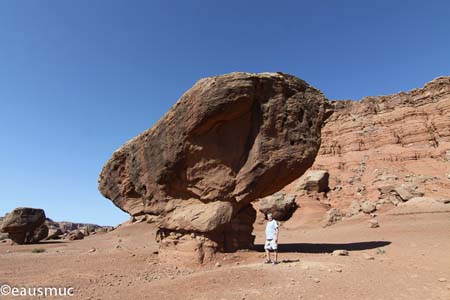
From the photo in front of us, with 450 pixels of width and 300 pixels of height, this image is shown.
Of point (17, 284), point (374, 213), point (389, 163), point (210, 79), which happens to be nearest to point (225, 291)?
point (17, 284)

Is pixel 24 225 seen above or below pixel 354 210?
below

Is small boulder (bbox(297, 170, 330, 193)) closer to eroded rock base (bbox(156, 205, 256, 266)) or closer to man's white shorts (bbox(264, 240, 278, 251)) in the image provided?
eroded rock base (bbox(156, 205, 256, 266))

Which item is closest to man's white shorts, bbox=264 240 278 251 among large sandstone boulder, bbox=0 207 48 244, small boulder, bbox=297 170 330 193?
small boulder, bbox=297 170 330 193

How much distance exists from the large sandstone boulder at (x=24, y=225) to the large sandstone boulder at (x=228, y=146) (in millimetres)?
22615

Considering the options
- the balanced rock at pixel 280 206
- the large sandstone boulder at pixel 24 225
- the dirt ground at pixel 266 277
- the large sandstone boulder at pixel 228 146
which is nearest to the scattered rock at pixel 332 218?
the balanced rock at pixel 280 206

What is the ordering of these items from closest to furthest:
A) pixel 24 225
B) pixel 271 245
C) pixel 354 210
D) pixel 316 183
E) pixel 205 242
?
pixel 271 245
pixel 205 242
pixel 354 210
pixel 24 225
pixel 316 183

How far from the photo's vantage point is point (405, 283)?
716cm

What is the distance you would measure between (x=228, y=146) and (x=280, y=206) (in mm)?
20598

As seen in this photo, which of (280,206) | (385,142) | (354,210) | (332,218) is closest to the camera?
(332,218)

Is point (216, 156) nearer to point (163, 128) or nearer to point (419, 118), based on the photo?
point (163, 128)

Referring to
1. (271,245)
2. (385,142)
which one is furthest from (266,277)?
(385,142)

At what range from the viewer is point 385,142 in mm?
47188

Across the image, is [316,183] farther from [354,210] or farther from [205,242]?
[205,242]

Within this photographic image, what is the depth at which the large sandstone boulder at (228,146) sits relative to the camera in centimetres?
1160
